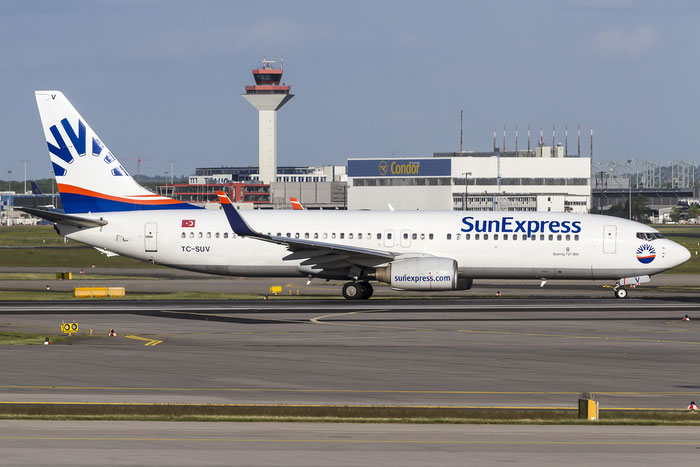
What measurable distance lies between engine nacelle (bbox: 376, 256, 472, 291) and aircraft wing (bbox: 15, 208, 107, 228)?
1540cm

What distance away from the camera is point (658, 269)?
1863 inches

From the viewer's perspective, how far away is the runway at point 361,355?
22734 mm

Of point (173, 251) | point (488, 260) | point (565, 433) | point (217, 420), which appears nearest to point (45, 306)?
point (173, 251)

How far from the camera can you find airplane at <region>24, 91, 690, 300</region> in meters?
47.2

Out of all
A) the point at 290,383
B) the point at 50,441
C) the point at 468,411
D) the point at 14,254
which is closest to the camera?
the point at 50,441

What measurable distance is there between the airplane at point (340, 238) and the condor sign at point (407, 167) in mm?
135637

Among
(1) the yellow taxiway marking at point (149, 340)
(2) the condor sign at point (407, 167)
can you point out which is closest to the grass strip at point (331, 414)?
(1) the yellow taxiway marking at point (149, 340)

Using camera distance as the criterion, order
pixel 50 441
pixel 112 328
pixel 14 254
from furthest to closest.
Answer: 1. pixel 14 254
2. pixel 112 328
3. pixel 50 441

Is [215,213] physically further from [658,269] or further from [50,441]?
[50,441]

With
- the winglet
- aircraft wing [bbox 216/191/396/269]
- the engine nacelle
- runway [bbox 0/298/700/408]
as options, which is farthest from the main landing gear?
the winglet

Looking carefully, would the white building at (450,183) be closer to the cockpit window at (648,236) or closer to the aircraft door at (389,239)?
the cockpit window at (648,236)

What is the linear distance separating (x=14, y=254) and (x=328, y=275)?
38337 mm

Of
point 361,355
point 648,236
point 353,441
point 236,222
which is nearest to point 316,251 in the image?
point 236,222

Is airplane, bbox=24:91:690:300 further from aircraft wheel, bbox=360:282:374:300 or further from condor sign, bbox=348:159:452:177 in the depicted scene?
condor sign, bbox=348:159:452:177
